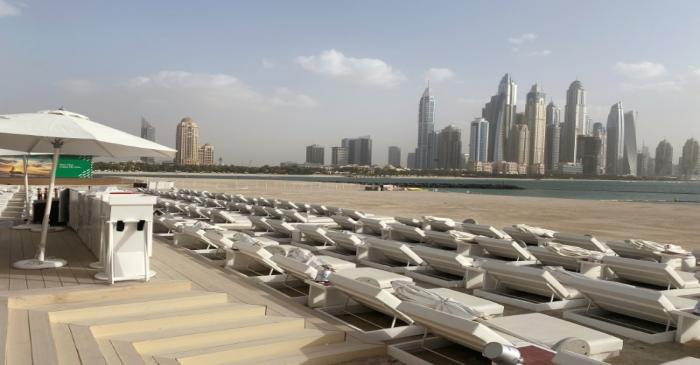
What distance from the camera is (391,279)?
18.2 ft

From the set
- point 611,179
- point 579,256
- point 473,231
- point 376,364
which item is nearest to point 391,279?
point 376,364

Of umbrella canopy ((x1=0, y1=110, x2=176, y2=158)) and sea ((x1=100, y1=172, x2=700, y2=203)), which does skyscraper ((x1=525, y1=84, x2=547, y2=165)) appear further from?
umbrella canopy ((x1=0, y1=110, x2=176, y2=158))

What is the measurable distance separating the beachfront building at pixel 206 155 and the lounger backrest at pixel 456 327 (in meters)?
148

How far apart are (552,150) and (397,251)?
190696mm

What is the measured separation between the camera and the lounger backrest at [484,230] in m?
9.83

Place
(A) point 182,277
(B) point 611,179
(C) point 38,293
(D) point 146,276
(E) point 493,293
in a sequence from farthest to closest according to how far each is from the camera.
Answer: (B) point 611,179 → (E) point 493,293 → (A) point 182,277 → (D) point 146,276 → (C) point 38,293

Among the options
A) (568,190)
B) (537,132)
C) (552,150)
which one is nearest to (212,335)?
(568,190)

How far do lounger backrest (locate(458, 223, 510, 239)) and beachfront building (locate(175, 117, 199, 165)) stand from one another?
132982 mm

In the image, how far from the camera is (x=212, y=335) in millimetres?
3920

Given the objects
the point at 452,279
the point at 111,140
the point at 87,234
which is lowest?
the point at 452,279

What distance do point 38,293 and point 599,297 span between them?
16.6 ft

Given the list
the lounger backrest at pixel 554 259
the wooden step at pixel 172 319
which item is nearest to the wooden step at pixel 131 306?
the wooden step at pixel 172 319

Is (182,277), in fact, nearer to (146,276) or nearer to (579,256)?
(146,276)

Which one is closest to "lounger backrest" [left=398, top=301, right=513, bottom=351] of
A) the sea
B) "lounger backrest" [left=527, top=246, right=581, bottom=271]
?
"lounger backrest" [left=527, top=246, right=581, bottom=271]
